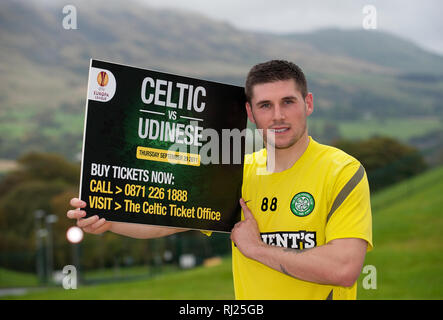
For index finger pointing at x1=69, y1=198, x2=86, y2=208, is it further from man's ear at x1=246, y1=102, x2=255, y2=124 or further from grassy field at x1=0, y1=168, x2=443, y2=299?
grassy field at x1=0, y1=168, x2=443, y2=299

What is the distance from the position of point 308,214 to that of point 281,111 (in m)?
0.79

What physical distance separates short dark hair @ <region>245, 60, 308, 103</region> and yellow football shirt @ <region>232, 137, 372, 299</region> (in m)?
0.55

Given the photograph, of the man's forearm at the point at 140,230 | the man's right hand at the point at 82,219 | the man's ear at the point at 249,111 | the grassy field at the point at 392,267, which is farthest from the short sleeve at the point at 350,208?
the grassy field at the point at 392,267

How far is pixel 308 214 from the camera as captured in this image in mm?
4246

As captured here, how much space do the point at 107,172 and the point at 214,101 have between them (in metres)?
1.04

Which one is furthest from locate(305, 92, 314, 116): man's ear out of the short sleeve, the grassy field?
the grassy field

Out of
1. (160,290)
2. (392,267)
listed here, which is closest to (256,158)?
(160,290)

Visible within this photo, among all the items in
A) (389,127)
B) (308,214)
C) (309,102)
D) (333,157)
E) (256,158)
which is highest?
(389,127)

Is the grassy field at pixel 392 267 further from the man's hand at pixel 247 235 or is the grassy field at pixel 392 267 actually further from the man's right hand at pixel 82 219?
the man's right hand at pixel 82 219

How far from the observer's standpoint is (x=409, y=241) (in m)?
45.0

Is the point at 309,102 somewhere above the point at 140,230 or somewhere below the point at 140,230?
above

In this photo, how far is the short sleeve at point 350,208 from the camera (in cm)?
401

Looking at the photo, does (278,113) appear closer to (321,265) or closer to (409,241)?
(321,265)

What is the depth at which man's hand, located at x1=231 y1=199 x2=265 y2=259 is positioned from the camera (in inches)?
168
